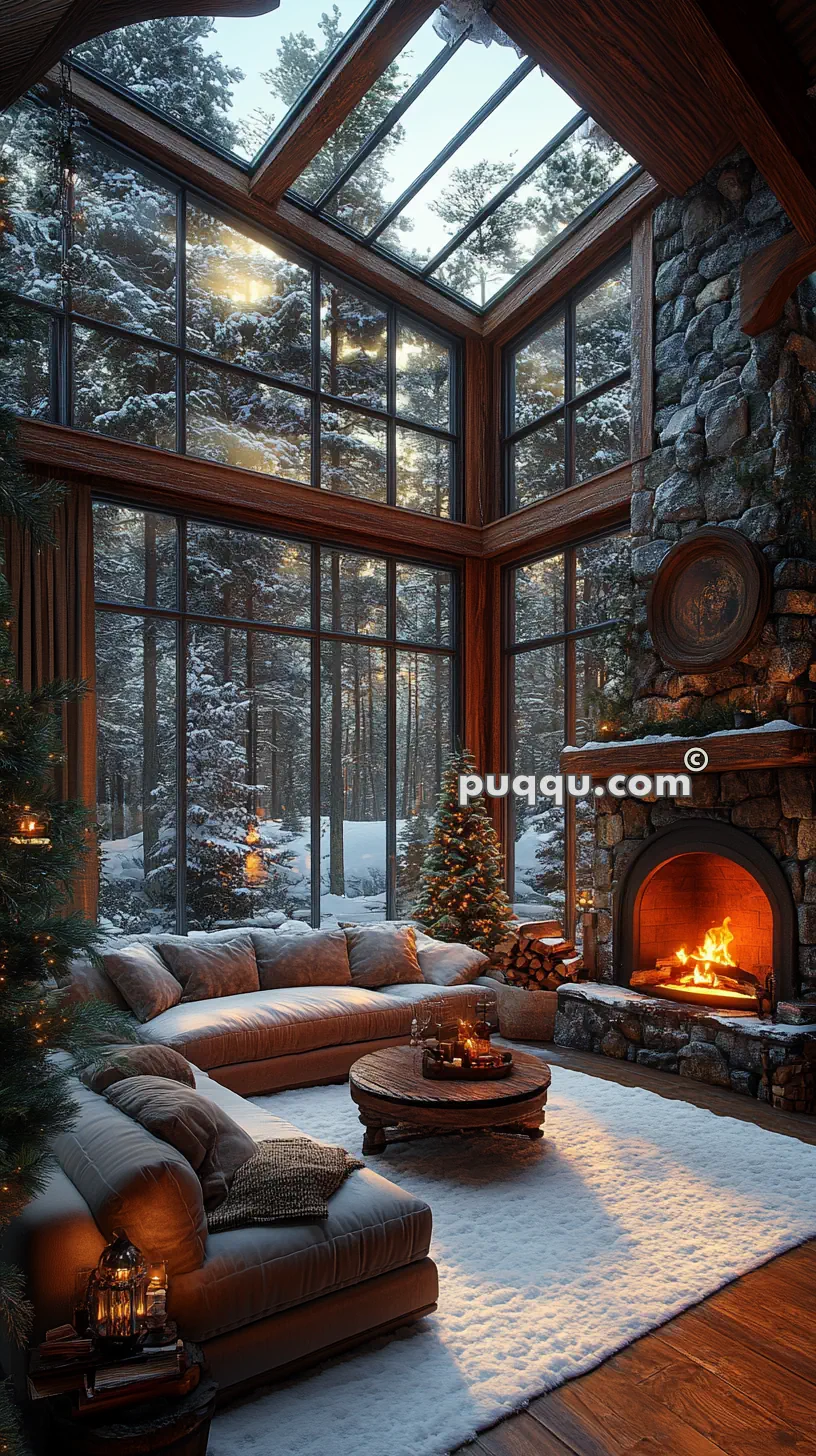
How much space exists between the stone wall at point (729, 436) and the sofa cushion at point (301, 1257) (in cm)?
368

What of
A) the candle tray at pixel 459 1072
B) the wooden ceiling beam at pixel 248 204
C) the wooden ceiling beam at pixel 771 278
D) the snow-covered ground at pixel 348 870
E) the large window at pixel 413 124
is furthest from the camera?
the snow-covered ground at pixel 348 870

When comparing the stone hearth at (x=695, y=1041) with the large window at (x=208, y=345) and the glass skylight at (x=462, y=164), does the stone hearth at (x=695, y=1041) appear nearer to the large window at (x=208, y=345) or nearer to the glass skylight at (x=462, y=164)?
the large window at (x=208, y=345)

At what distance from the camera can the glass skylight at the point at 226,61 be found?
588cm

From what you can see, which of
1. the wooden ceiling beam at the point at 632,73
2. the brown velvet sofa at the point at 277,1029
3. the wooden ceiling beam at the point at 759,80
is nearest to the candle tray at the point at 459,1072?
the brown velvet sofa at the point at 277,1029

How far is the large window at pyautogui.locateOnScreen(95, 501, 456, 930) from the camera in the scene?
6.32 meters

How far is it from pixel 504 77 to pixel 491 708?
15.9 ft

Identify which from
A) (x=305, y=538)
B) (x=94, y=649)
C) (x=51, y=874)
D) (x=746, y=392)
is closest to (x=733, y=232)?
(x=746, y=392)

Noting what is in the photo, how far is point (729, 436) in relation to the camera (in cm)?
575

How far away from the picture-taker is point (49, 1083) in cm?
226

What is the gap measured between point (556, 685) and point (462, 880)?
1865mm

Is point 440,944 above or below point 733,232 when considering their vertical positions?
below

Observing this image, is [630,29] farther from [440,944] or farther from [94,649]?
[440,944]

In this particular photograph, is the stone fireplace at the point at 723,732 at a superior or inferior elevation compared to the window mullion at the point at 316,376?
inferior

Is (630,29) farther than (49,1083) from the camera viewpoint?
Yes
